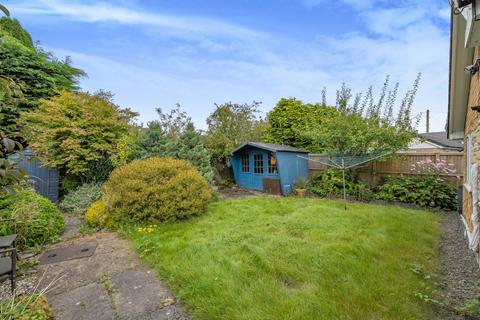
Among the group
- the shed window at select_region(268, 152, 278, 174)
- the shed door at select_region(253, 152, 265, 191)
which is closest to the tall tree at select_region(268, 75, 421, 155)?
the shed window at select_region(268, 152, 278, 174)

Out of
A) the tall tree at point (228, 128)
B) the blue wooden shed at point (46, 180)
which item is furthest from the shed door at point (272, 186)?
the blue wooden shed at point (46, 180)

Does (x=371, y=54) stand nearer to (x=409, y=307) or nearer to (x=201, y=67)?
(x=201, y=67)

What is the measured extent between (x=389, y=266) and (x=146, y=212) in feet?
15.0

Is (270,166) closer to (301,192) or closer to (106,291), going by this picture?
(301,192)

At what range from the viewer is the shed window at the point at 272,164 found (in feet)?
32.9

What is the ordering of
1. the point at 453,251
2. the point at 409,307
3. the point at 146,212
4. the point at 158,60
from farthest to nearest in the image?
1. the point at 158,60
2. the point at 146,212
3. the point at 453,251
4. the point at 409,307

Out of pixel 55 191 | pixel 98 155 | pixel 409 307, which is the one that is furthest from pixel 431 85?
pixel 55 191

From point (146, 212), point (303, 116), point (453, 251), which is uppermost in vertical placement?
point (303, 116)

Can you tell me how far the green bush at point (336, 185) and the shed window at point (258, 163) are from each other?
224 cm

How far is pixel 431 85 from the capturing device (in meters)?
8.66

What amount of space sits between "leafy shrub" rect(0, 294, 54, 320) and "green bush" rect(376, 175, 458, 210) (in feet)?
28.2

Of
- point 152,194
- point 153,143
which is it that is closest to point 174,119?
point 153,143

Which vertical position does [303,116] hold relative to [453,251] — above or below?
above

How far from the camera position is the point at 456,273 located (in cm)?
317
